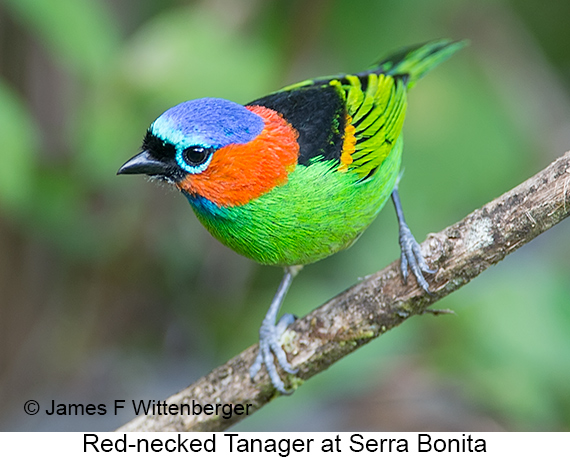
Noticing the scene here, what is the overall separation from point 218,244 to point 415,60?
1.75 metres

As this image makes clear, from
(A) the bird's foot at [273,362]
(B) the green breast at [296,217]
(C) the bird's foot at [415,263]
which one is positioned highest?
(B) the green breast at [296,217]

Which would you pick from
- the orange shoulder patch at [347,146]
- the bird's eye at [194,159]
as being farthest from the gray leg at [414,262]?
the bird's eye at [194,159]

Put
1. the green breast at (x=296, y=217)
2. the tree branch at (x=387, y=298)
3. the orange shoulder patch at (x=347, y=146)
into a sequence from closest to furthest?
the tree branch at (x=387, y=298)
the green breast at (x=296, y=217)
the orange shoulder patch at (x=347, y=146)

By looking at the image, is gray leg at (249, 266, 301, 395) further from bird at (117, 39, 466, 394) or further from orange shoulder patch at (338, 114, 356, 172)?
orange shoulder patch at (338, 114, 356, 172)

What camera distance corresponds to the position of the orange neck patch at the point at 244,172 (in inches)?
99.0

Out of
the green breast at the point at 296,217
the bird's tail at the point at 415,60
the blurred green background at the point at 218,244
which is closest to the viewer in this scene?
the green breast at the point at 296,217

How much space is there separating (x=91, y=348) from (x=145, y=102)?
2.01 metres

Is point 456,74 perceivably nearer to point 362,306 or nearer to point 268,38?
point 268,38

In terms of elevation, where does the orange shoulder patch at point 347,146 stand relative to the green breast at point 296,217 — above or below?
above

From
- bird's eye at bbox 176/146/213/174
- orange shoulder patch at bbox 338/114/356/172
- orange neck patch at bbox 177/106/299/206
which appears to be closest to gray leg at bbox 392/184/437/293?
orange shoulder patch at bbox 338/114/356/172

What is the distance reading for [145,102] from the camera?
327cm

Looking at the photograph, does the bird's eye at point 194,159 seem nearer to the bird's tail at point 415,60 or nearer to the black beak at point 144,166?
the black beak at point 144,166

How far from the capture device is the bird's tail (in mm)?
3568

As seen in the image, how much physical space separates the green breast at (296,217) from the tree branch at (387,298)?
9.7 inches
